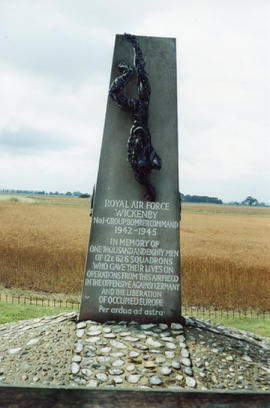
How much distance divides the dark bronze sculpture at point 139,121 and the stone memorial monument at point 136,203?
0.06ft

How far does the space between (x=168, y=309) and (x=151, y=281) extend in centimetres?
56

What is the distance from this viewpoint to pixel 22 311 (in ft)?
29.1

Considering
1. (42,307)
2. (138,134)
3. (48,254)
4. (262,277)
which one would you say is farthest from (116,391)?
(48,254)

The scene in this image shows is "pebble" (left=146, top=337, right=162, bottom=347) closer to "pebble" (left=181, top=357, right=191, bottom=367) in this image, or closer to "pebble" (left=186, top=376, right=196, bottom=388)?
"pebble" (left=181, top=357, right=191, bottom=367)

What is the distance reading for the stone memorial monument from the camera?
6.27 m

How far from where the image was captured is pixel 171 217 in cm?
646

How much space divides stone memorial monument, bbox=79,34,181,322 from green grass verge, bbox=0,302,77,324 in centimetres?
287

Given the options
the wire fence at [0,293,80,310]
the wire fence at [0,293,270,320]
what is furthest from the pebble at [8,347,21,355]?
the wire fence at [0,293,80,310]

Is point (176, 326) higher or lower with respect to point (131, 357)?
higher

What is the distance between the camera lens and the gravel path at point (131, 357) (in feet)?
15.4

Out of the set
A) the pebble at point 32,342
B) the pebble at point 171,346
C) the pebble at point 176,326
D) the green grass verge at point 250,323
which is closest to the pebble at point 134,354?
the pebble at point 171,346

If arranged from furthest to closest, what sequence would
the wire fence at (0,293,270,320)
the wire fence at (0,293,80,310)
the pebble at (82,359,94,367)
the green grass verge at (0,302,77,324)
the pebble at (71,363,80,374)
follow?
the wire fence at (0,293,80,310) < the wire fence at (0,293,270,320) < the green grass verge at (0,302,77,324) < the pebble at (82,359,94,367) < the pebble at (71,363,80,374)

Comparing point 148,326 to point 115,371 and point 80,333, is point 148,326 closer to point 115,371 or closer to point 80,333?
point 80,333

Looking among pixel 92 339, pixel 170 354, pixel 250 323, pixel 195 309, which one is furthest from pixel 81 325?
pixel 195 309
